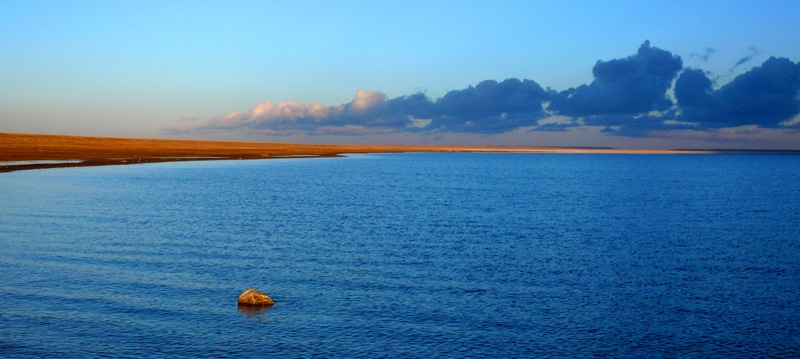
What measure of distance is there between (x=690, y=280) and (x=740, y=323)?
5538mm

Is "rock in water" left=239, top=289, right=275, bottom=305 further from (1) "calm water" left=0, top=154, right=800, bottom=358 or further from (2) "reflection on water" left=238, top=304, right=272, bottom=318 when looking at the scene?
(1) "calm water" left=0, top=154, right=800, bottom=358

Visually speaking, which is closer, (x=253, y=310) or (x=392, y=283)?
(x=253, y=310)

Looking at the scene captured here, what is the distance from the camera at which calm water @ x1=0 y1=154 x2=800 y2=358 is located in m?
15.4

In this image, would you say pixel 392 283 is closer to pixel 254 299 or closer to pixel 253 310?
pixel 254 299

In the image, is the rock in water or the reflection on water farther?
the rock in water

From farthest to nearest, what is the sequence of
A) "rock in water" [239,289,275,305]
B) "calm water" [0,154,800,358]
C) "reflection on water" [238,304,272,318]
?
1. "rock in water" [239,289,275,305]
2. "reflection on water" [238,304,272,318]
3. "calm water" [0,154,800,358]

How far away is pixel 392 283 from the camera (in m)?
21.4

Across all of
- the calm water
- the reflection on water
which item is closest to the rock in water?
the reflection on water

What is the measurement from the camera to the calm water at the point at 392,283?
15.4 metres

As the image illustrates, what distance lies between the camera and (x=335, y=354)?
1438 cm

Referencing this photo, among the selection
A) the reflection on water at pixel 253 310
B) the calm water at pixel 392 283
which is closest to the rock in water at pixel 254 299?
the reflection on water at pixel 253 310

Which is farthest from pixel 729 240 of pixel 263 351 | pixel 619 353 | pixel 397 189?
pixel 397 189

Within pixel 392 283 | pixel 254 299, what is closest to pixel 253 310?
pixel 254 299

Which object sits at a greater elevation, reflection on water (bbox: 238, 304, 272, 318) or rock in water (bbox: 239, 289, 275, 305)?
rock in water (bbox: 239, 289, 275, 305)
